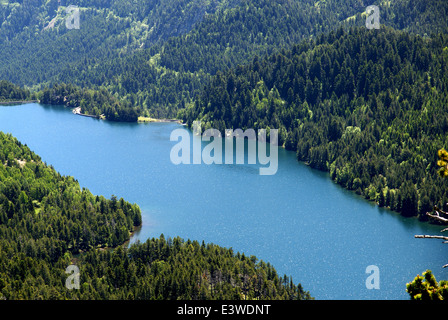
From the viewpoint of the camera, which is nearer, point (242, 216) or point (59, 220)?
point (59, 220)

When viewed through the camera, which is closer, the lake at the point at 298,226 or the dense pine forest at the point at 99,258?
the dense pine forest at the point at 99,258

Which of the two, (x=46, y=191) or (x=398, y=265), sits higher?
(x=46, y=191)

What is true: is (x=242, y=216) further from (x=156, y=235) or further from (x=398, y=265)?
(x=398, y=265)

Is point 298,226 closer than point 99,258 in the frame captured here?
No

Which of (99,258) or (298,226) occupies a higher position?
(298,226)

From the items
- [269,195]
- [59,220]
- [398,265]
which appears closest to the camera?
[398,265]

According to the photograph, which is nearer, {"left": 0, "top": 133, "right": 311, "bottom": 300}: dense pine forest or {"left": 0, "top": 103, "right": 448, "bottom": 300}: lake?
{"left": 0, "top": 133, "right": 311, "bottom": 300}: dense pine forest
